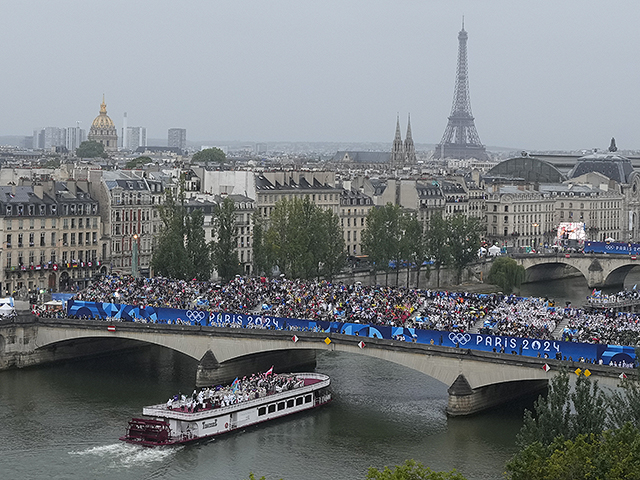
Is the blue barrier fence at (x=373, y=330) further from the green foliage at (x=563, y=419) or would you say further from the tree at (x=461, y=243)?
the tree at (x=461, y=243)

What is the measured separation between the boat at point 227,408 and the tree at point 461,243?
170ft

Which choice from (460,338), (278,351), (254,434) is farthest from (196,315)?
(460,338)

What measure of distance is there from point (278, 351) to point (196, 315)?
4740mm

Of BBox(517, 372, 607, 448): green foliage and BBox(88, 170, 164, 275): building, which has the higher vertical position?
BBox(88, 170, 164, 275): building

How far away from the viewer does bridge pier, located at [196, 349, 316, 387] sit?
71.5 metres

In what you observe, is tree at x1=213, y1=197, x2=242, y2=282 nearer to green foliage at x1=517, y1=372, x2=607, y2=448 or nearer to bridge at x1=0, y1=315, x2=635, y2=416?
bridge at x1=0, y1=315, x2=635, y2=416

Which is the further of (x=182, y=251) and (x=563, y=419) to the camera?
(x=182, y=251)

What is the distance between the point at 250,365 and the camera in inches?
2916

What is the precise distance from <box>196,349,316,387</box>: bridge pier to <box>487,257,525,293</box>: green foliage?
144 feet

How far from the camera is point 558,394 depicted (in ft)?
161

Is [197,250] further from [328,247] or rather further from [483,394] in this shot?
[483,394]

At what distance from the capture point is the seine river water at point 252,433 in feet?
186

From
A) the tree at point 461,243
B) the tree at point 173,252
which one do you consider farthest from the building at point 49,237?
the tree at point 461,243

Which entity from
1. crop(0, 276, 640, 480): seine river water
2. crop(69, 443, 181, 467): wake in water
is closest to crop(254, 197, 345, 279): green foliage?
crop(0, 276, 640, 480): seine river water
